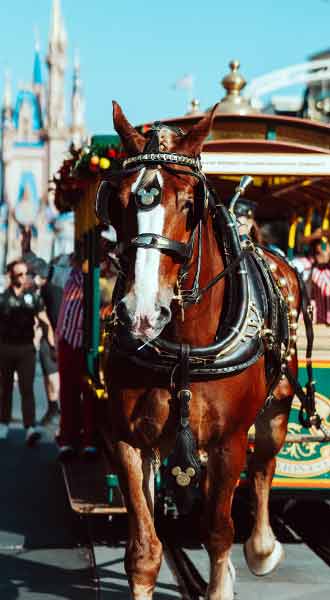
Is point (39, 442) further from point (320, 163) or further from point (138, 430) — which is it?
point (138, 430)

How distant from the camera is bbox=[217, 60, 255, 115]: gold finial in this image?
8.50 m

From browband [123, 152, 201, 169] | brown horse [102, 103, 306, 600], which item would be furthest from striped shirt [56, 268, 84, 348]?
browband [123, 152, 201, 169]

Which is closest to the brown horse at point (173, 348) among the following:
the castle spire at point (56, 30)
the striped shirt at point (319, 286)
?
the striped shirt at point (319, 286)

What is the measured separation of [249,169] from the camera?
6285 millimetres

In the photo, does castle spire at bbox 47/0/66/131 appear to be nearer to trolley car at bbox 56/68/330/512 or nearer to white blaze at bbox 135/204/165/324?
trolley car at bbox 56/68/330/512

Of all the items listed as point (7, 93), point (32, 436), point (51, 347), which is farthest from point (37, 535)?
point (7, 93)

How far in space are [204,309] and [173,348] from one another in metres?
0.23

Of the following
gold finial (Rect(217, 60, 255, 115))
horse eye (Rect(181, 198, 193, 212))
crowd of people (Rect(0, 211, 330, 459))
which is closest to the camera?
horse eye (Rect(181, 198, 193, 212))

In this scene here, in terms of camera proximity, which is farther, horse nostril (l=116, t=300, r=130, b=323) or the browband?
the browband

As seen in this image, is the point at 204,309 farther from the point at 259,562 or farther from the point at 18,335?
the point at 18,335

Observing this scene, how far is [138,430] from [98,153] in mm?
2605

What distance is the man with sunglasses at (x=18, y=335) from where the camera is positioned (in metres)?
11.8

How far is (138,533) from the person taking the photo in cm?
458

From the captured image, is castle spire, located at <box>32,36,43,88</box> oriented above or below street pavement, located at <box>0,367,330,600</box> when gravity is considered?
above
